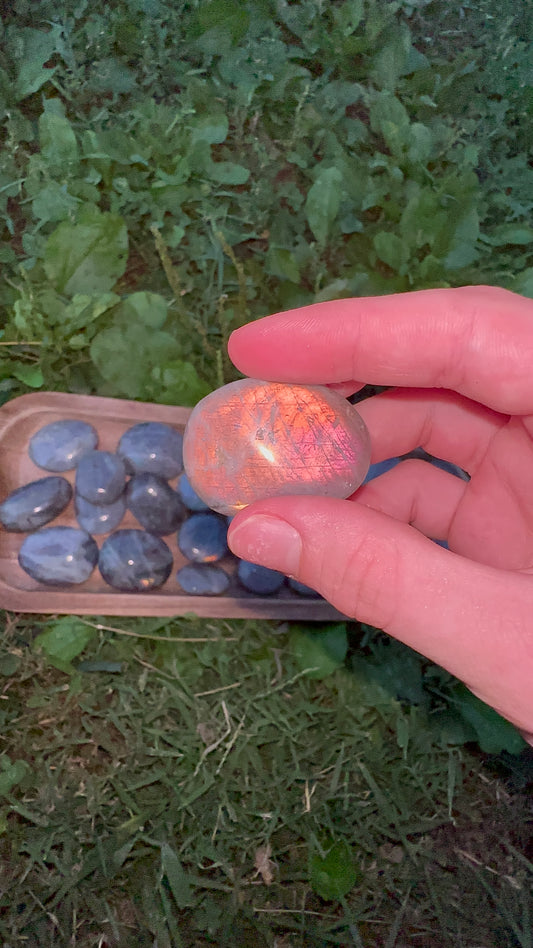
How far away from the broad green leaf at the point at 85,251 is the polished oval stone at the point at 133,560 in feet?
1.62

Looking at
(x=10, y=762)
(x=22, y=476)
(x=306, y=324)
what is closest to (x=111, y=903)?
(x=10, y=762)

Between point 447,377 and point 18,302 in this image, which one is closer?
point 447,377

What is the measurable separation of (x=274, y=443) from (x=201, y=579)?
1.65 feet

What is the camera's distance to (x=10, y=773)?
1.23 metres

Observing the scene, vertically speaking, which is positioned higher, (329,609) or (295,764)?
(329,609)

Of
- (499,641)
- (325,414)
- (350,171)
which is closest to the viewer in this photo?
(499,641)

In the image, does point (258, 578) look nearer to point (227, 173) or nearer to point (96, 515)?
point (96, 515)

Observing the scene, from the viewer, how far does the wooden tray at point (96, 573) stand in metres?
1.23

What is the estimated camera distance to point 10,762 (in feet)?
4.07

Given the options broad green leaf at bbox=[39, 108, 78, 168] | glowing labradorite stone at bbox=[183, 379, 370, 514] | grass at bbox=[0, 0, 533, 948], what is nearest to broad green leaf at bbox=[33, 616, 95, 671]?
grass at bbox=[0, 0, 533, 948]

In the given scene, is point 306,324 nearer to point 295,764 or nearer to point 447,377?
point 447,377

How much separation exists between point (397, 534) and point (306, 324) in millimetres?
305

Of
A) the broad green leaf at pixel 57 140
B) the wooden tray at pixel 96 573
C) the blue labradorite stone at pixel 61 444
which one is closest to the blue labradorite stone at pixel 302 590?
the wooden tray at pixel 96 573

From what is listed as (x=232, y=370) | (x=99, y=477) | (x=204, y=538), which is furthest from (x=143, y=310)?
(x=204, y=538)
